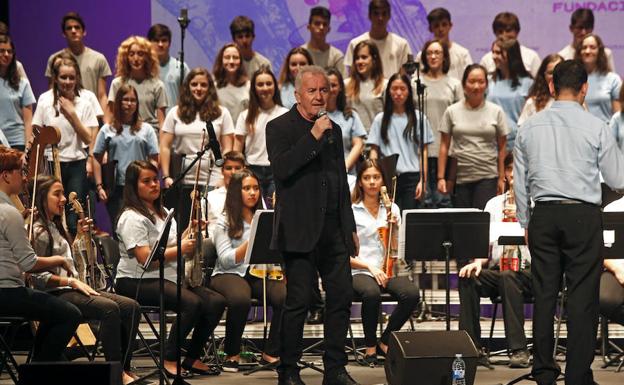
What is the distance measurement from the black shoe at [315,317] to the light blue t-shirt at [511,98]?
2.31 m

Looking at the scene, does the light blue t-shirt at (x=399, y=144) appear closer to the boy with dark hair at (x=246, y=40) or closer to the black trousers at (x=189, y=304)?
the boy with dark hair at (x=246, y=40)

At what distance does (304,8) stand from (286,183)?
549cm

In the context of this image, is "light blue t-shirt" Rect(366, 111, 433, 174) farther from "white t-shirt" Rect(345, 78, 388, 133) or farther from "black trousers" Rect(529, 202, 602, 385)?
"black trousers" Rect(529, 202, 602, 385)

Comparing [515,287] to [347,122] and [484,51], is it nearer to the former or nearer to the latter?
[347,122]

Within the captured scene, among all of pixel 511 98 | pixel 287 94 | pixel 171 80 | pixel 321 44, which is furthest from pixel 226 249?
pixel 511 98

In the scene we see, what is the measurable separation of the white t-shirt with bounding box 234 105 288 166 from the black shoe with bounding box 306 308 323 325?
133 centimetres

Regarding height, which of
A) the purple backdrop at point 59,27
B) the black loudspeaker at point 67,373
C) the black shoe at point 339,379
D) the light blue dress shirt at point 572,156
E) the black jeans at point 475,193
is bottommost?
the black shoe at point 339,379

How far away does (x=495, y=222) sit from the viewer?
750 cm

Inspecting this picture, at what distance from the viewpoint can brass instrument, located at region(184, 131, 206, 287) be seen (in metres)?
7.05

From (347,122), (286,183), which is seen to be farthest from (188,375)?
(347,122)

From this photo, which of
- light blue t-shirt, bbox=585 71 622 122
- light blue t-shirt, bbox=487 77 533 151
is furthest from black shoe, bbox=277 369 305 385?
light blue t-shirt, bbox=585 71 622 122

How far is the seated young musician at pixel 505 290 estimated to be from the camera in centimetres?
729

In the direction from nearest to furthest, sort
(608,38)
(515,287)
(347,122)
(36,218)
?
(36,218) → (515,287) → (347,122) → (608,38)

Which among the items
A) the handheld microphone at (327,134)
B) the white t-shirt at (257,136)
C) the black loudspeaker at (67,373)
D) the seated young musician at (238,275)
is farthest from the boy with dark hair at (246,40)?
the black loudspeaker at (67,373)
